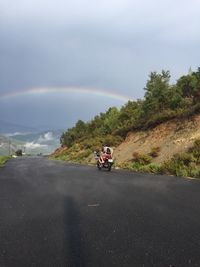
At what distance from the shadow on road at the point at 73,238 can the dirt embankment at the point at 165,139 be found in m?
19.7

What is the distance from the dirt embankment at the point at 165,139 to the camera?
2917 cm

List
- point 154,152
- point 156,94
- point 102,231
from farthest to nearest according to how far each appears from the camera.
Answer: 1. point 156,94
2. point 154,152
3. point 102,231

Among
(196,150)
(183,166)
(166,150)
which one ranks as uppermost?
(166,150)

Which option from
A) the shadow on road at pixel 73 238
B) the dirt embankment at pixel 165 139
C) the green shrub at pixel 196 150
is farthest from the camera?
the dirt embankment at pixel 165 139

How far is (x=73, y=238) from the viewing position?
629 cm

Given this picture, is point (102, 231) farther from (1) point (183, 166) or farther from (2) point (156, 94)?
(2) point (156, 94)

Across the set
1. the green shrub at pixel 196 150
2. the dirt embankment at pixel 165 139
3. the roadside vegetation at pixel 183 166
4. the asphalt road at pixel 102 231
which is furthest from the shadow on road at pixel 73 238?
the dirt embankment at pixel 165 139

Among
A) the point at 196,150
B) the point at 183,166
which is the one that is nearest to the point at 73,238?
the point at 183,166

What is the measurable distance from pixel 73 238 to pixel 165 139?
2868 centimetres

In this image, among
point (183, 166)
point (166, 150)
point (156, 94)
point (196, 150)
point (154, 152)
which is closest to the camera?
point (183, 166)

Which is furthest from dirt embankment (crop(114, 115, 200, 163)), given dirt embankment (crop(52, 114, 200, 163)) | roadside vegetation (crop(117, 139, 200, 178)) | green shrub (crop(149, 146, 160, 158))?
roadside vegetation (crop(117, 139, 200, 178))

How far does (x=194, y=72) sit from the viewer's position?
175 ft

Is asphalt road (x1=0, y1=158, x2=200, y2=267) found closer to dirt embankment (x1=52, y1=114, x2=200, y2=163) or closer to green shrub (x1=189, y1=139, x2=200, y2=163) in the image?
green shrub (x1=189, y1=139, x2=200, y2=163)

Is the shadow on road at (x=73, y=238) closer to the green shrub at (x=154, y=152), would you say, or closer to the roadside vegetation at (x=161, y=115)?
the roadside vegetation at (x=161, y=115)
